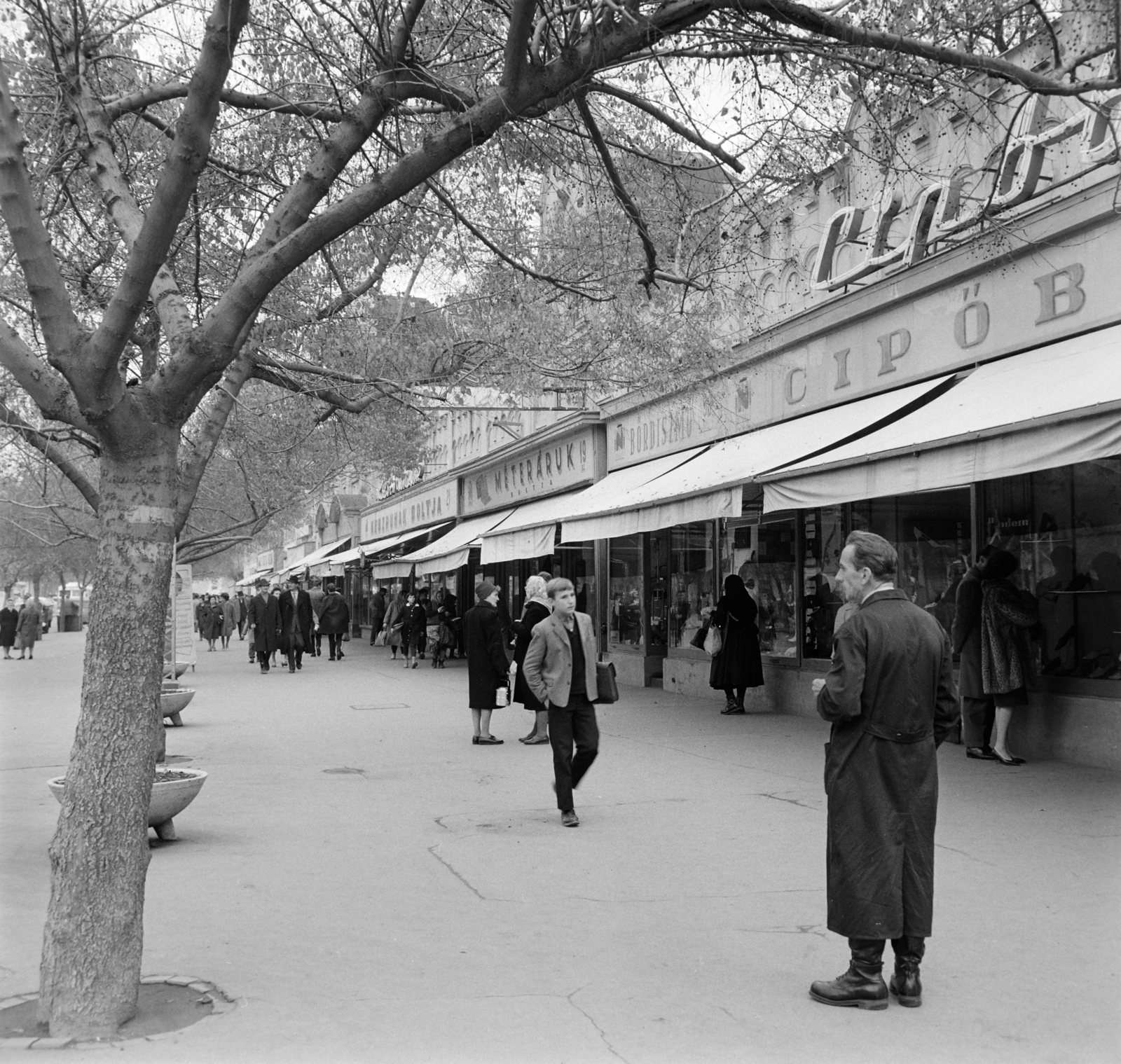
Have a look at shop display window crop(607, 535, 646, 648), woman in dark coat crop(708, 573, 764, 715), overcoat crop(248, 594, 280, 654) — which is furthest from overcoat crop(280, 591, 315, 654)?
woman in dark coat crop(708, 573, 764, 715)

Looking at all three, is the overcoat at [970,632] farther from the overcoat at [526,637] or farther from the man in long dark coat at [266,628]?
the man in long dark coat at [266,628]

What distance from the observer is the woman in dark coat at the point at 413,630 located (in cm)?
2597

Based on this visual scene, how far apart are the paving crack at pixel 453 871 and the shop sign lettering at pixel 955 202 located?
5.66 meters

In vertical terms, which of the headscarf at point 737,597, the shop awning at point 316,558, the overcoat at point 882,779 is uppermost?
the shop awning at point 316,558

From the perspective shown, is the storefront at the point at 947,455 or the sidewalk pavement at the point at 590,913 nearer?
the sidewalk pavement at the point at 590,913

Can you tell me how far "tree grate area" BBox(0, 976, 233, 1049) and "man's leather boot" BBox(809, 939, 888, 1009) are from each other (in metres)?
2.21

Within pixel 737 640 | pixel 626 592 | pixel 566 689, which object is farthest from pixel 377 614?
pixel 566 689

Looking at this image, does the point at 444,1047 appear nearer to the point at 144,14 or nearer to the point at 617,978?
the point at 617,978

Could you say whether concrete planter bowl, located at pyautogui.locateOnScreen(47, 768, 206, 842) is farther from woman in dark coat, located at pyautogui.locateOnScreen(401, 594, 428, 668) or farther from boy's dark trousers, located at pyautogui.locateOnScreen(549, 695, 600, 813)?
woman in dark coat, located at pyautogui.locateOnScreen(401, 594, 428, 668)

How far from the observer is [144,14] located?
8117mm

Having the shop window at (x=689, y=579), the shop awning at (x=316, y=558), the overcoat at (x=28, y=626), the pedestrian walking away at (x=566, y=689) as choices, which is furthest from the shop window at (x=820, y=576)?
the shop awning at (x=316, y=558)

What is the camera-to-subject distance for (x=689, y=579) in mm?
17250

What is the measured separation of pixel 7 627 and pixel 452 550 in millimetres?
19263

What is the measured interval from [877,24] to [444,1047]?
5.68 metres
